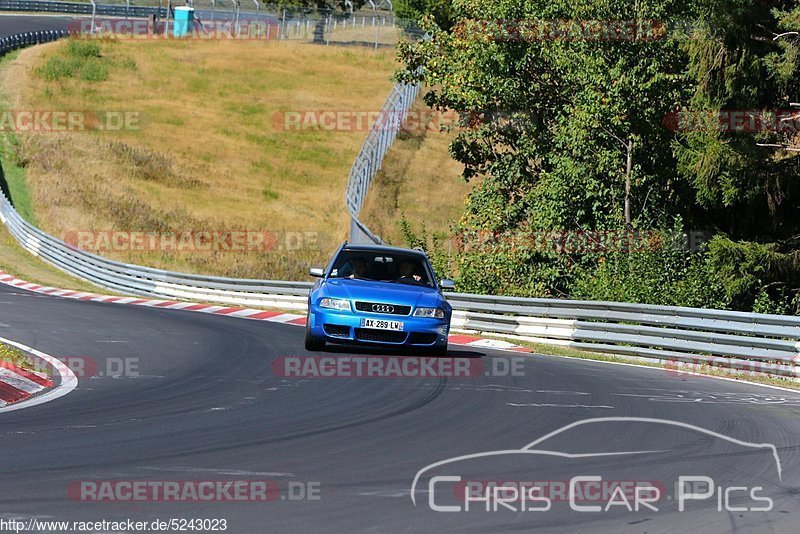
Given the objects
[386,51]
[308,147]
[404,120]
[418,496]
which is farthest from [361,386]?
[386,51]

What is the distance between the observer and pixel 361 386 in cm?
1200

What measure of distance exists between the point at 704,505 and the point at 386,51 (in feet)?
267

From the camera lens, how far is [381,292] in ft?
50.1

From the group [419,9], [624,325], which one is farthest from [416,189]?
[419,9]

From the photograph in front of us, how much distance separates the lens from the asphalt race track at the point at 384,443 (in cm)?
623

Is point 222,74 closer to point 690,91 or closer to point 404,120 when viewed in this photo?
point 404,120
